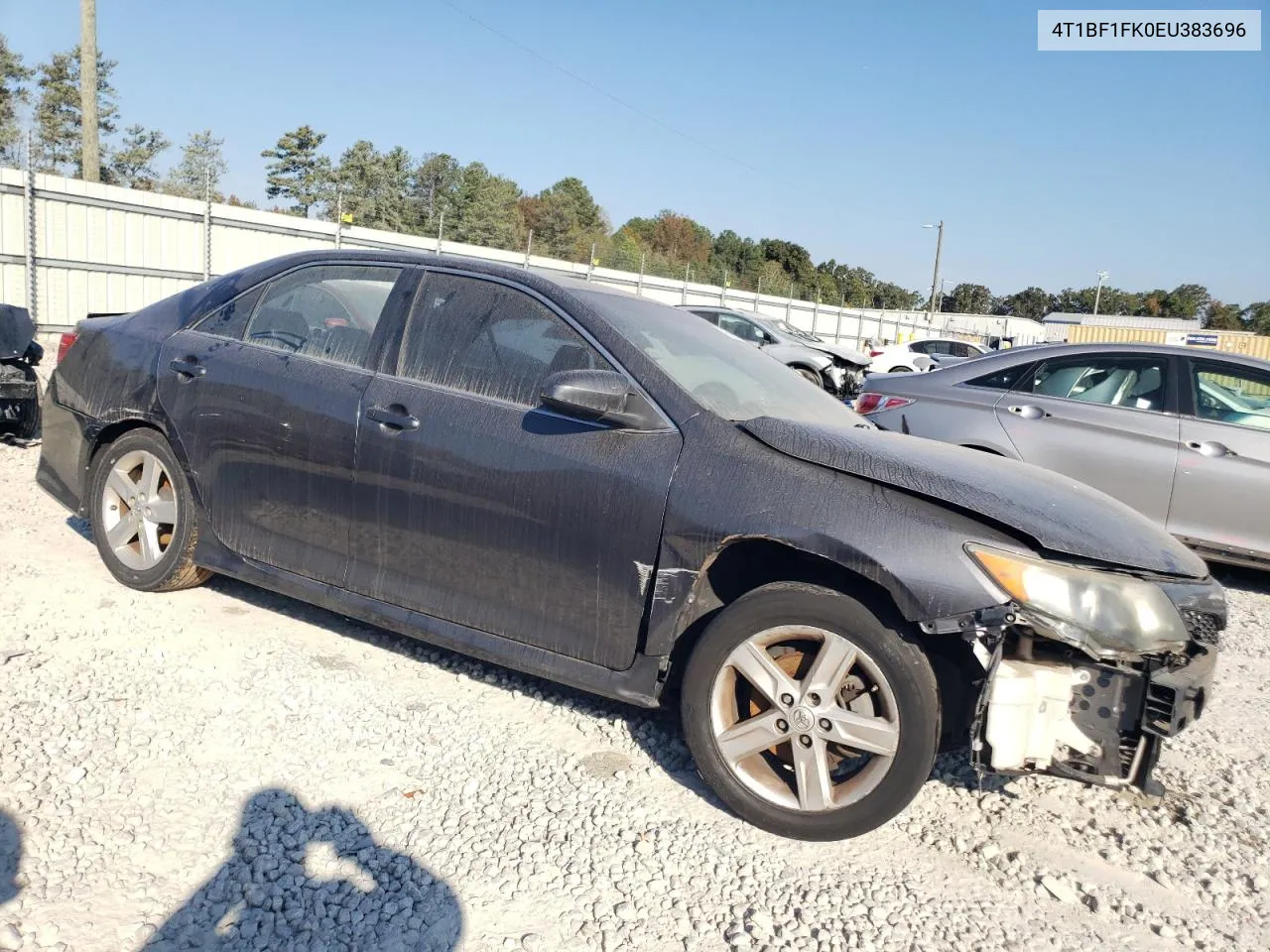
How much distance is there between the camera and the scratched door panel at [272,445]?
357 centimetres

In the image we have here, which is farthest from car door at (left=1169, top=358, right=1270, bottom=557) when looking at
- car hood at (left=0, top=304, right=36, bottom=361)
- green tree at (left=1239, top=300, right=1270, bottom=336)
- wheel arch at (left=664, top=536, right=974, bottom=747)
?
green tree at (left=1239, top=300, right=1270, bottom=336)

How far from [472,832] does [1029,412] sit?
493cm

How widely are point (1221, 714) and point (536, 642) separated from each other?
2.98 m

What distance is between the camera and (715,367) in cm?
356

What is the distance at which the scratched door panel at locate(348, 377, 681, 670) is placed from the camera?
2996mm

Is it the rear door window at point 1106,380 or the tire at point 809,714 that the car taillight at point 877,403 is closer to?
the rear door window at point 1106,380

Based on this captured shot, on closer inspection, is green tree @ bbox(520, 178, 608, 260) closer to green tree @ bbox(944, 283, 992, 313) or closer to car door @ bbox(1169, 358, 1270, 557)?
car door @ bbox(1169, 358, 1270, 557)

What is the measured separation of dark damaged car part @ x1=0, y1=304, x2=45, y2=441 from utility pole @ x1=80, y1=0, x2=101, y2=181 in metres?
12.5

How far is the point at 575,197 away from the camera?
71.9 metres

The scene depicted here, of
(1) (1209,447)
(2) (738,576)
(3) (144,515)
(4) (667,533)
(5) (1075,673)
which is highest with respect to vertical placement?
(1) (1209,447)

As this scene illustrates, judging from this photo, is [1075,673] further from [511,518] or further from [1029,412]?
[1029,412]

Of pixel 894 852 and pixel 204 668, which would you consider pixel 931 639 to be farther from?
pixel 204 668

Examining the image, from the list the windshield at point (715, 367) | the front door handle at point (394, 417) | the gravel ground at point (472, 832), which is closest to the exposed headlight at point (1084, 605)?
the gravel ground at point (472, 832)

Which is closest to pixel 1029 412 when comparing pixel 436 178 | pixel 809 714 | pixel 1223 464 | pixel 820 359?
pixel 1223 464
